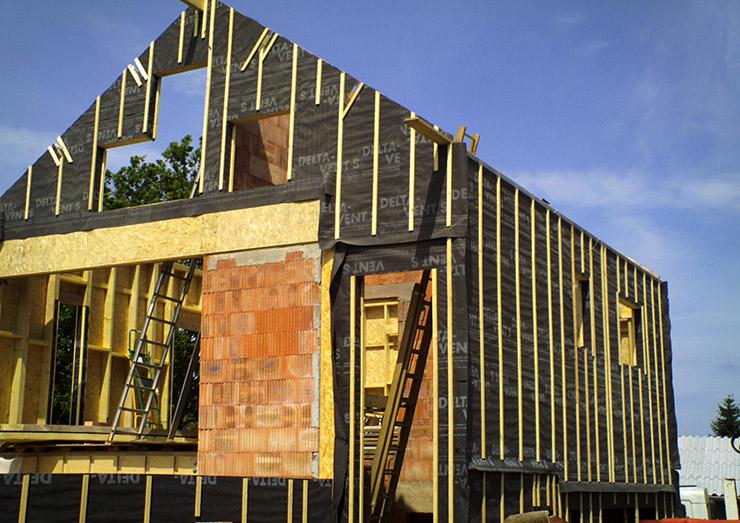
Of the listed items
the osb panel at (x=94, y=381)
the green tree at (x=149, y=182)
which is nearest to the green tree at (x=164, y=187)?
the green tree at (x=149, y=182)

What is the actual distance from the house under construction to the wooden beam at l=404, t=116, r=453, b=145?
0.07 metres

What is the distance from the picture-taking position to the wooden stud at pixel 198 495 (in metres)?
12.7

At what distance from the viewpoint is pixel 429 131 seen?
12.5 meters

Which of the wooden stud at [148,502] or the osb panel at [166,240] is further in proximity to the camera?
the osb panel at [166,240]

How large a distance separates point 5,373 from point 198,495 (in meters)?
8.73

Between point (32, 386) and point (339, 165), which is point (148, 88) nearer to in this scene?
point (339, 165)

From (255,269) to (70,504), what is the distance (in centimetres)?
457

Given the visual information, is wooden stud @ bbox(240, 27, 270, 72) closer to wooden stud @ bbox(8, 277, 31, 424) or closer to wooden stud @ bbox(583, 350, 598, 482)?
wooden stud @ bbox(8, 277, 31, 424)

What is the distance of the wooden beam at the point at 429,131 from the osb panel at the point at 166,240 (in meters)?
2.36

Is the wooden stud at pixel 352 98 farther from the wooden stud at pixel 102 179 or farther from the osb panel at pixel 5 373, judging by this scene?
the osb panel at pixel 5 373

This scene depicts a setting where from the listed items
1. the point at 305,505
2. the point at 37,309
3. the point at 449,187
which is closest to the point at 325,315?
the point at 449,187

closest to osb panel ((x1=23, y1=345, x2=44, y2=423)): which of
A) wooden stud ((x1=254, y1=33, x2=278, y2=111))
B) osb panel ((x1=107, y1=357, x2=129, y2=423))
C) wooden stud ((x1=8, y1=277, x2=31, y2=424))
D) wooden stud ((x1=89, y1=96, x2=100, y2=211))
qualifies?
wooden stud ((x1=8, y1=277, x2=31, y2=424))

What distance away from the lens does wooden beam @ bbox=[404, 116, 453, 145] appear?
39.1 feet

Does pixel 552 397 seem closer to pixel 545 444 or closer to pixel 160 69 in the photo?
pixel 545 444
